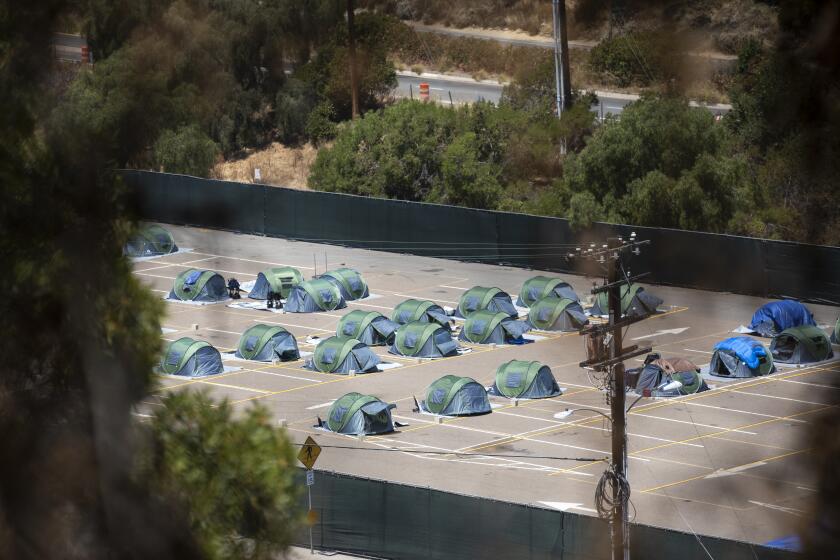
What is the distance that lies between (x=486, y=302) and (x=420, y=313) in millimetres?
1983

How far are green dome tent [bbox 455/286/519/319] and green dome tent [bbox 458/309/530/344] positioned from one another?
1.06 metres

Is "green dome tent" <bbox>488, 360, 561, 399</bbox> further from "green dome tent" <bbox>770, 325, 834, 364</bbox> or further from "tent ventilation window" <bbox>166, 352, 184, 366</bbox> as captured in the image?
"tent ventilation window" <bbox>166, 352, 184, 366</bbox>

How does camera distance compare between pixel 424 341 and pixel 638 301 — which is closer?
pixel 638 301

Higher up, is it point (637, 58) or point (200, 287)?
point (637, 58)

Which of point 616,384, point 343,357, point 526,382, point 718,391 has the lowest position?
point 718,391

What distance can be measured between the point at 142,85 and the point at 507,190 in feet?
108

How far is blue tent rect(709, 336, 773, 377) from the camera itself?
2469 cm

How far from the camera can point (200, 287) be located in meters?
30.7

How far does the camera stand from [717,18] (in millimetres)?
1522

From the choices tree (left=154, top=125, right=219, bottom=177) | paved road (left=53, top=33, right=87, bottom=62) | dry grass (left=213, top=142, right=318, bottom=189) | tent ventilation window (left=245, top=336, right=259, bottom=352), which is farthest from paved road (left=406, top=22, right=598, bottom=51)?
tent ventilation window (left=245, top=336, right=259, bottom=352)

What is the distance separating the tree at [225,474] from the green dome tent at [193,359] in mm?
22371

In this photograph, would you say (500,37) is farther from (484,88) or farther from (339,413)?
(339,413)

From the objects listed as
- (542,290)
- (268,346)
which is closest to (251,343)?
(268,346)

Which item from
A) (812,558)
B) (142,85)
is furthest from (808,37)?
(142,85)
